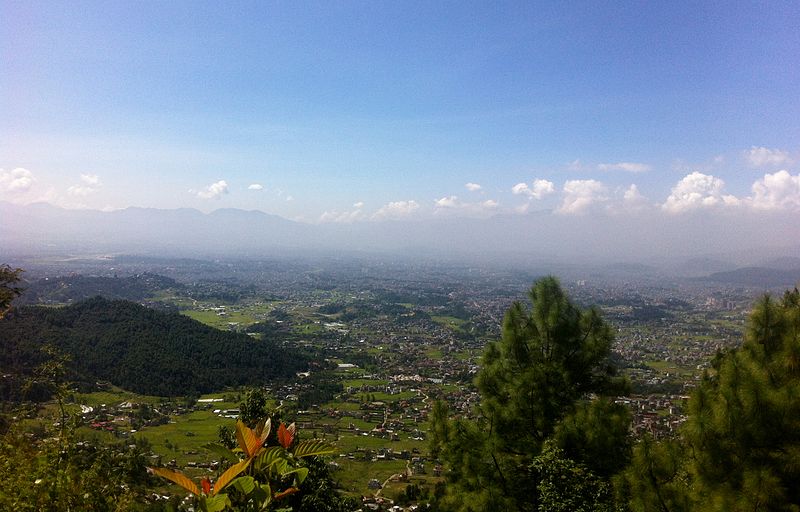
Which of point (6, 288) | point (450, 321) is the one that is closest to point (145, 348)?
point (6, 288)

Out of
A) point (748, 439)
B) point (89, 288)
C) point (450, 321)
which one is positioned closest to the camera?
point (748, 439)

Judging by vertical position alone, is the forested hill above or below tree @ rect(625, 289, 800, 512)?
below

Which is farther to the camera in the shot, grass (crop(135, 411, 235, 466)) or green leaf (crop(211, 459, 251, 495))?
grass (crop(135, 411, 235, 466))

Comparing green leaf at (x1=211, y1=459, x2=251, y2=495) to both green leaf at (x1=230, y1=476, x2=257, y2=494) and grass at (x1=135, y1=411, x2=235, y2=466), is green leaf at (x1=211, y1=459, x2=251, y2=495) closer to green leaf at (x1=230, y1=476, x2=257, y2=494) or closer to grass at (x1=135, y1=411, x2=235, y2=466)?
green leaf at (x1=230, y1=476, x2=257, y2=494)

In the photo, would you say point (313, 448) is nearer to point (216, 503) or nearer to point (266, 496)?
point (266, 496)

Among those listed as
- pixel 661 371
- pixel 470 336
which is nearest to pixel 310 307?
pixel 470 336

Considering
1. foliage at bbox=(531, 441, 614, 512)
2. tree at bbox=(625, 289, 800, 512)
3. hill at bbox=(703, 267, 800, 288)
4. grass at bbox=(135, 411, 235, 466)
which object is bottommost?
grass at bbox=(135, 411, 235, 466)

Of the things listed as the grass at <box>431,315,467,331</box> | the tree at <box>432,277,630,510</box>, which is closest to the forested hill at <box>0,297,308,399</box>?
the grass at <box>431,315,467,331</box>
